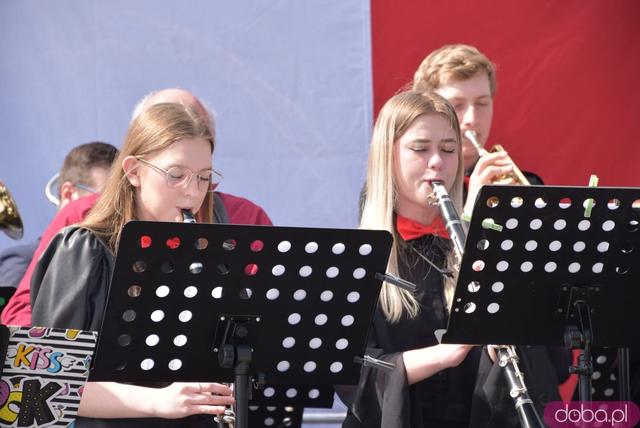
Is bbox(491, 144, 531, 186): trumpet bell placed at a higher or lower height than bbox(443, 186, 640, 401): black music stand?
higher

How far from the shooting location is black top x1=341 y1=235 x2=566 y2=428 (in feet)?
10.4

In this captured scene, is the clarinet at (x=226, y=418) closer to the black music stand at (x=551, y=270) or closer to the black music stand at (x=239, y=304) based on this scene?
the black music stand at (x=239, y=304)

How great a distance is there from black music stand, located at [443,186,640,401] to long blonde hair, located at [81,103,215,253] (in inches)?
39.3

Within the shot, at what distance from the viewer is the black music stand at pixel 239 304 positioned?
256cm

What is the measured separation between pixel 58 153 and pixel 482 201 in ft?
7.59

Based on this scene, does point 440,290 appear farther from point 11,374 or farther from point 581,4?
point 581,4

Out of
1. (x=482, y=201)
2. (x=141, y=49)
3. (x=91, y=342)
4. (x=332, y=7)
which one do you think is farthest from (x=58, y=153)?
(x=482, y=201)

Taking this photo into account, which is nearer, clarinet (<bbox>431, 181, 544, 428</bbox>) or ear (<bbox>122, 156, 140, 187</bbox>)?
clarinet (<bbox>431, 181, 544, 428</bbox>)

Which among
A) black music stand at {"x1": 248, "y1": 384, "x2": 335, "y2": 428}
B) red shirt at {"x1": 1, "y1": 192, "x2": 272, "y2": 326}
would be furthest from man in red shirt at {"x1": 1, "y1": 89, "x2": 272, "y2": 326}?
black music stand at {"x1": 248, "y1": 384, "x2": 335, "y2": 428}

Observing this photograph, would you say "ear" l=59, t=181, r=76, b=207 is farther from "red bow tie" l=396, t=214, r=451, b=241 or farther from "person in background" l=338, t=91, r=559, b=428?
"red bow tie" l=396, t=214, r=451, b=241

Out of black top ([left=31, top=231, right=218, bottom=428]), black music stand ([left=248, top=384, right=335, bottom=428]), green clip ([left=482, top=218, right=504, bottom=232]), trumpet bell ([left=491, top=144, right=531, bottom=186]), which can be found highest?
trumpet bell ([left=491, top=144, right=531, bottom=186])

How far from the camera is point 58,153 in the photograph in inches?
175

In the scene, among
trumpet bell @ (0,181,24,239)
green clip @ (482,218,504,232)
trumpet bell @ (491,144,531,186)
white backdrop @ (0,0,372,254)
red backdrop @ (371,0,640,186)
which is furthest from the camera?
red backdrop @ (371,0,640,186)

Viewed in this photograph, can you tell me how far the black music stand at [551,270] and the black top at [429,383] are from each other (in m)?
0.33
